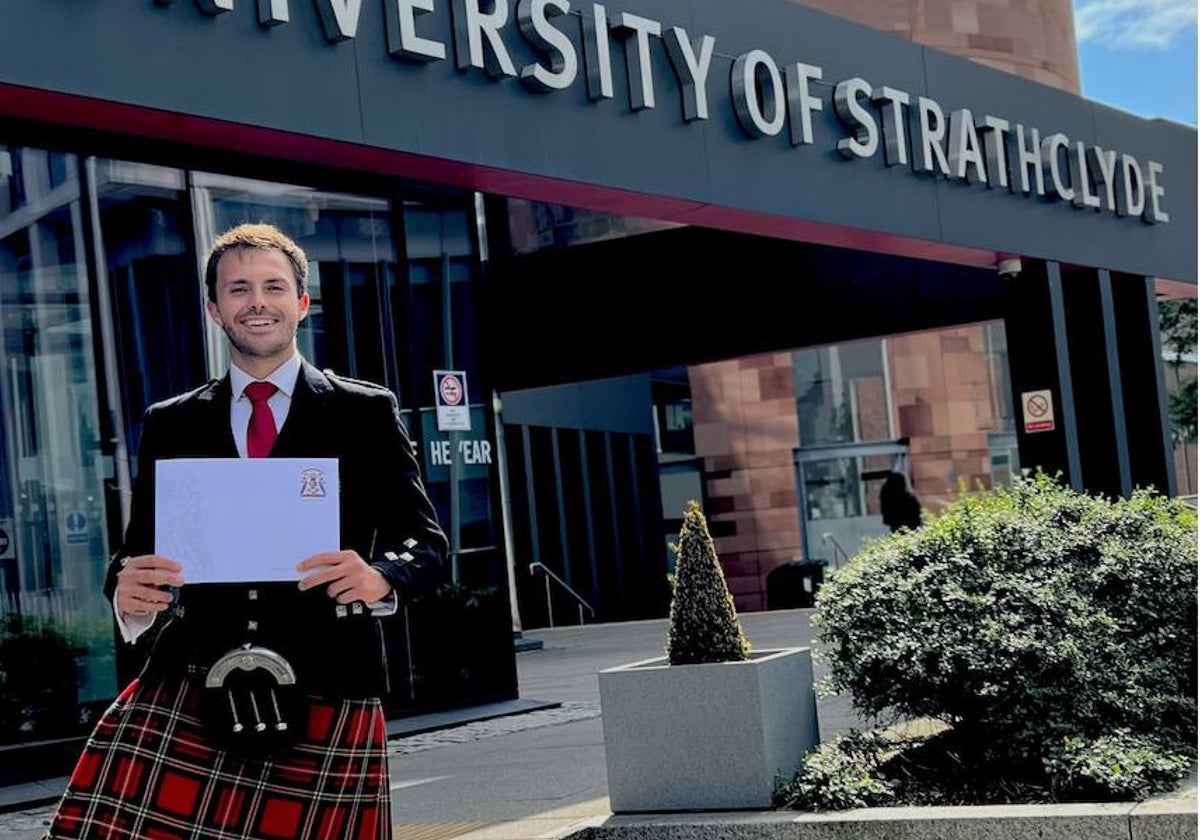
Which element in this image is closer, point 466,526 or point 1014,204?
point 466,526

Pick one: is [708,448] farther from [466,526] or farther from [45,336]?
[45,336]

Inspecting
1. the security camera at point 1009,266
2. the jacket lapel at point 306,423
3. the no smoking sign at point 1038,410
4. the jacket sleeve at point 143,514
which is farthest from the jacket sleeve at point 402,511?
the no smoking sign at point 1038,410

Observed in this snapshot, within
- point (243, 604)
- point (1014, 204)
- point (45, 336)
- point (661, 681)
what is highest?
point (1014, 204)

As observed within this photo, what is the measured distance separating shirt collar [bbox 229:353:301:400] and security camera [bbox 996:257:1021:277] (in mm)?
12714

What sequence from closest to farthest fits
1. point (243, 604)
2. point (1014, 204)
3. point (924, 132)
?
1. point (243, 604)
2. point (924, 132)
3. point (1014, 204)

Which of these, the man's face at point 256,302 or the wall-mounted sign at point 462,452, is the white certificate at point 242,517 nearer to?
the man's face at point 256,302

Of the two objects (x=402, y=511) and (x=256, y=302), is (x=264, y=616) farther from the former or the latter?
(x=256, y=302)

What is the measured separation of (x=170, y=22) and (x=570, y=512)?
2096cm

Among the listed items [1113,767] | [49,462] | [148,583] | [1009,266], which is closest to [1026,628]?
[1113,767]

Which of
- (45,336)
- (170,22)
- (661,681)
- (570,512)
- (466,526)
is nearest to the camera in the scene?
(661,681)

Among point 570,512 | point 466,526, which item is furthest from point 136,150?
point 570,512

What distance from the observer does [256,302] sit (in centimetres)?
323

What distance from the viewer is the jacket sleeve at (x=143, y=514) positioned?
3.20 m

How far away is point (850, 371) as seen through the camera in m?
28.8
